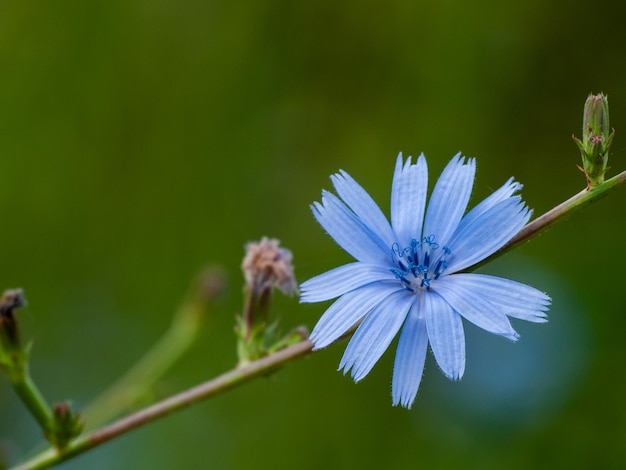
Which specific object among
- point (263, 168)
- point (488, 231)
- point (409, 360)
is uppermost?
point (263, 168)

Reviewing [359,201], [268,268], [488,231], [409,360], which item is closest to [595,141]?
[488,231]

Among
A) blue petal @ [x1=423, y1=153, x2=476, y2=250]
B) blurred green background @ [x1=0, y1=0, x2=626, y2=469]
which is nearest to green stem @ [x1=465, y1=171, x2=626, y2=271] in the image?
blue petal @ [x1=423, y1=153, x2=476, y2=250]

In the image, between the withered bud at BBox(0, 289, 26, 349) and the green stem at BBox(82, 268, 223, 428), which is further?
the green stem at BBox(82, 268, 223, 428)

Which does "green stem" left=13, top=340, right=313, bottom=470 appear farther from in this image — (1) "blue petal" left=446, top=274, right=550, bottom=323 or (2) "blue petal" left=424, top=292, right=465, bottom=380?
(1) "blue petal" left=446, top=274, right=550, bottom=323

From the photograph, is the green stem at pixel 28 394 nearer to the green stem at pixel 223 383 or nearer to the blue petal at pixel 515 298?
the green stem at pixel 223 383

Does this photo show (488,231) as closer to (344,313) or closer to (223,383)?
(344,313)

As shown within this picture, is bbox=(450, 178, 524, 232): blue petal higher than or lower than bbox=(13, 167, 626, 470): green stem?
higher
